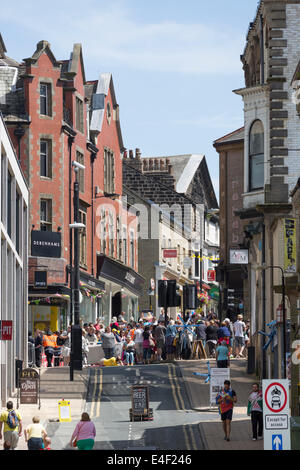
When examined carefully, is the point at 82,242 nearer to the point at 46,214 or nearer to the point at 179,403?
the point at 46,214

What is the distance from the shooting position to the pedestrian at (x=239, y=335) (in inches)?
1818

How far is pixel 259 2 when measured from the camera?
43.3 metres

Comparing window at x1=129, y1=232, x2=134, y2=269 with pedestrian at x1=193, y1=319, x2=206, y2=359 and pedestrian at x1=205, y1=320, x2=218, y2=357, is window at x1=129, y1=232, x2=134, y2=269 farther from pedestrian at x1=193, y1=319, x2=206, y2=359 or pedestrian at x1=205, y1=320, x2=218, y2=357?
pedestrian at x1=205, y1=320, x2=218, y2=357

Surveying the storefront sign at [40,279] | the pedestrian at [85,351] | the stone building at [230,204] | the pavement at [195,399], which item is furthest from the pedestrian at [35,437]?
the stone building at [230,204]

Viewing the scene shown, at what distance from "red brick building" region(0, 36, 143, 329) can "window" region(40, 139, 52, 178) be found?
5cm

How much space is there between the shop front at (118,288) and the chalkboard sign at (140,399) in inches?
1140

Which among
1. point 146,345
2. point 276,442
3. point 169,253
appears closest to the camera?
point 276,442

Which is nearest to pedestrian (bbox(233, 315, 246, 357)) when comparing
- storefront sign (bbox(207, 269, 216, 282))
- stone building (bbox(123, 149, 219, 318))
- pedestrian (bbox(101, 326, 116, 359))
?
pedestrian (bbox(101, 326, 116, 359))

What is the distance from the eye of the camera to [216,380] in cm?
3541

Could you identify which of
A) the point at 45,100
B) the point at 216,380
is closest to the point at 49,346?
the point at 216,380

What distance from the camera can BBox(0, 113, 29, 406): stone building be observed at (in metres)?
38.7

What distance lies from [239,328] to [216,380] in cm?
1107

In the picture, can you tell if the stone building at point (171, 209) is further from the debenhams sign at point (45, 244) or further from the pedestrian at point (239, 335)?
the pedestrian at point (239, 335)
